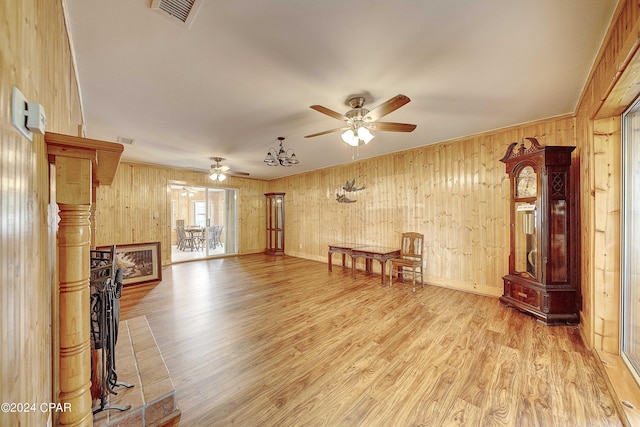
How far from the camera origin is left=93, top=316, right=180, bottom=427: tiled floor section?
4.90 feet

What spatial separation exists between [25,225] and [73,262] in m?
0.35

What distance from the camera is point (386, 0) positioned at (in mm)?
1504

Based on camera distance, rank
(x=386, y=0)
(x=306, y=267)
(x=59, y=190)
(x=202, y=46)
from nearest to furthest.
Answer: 1. (x=59, y=190)
2. (x=386, y=0)
3. (x=202, y=46)
4. (x=306, y=267)

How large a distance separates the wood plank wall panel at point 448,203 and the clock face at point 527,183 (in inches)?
16.2

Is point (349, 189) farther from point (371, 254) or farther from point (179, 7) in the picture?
point (179, 7)

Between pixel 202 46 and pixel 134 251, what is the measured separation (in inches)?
166

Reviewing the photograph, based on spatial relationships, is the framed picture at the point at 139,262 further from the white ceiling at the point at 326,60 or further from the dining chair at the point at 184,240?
the dining chair at the point at 184,240

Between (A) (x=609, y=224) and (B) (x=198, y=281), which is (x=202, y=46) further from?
(B) (x=198, y=281)

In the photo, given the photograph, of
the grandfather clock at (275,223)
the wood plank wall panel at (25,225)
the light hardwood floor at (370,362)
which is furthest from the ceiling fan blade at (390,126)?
the grandfather clock at (275,223)

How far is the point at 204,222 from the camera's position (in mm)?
9188

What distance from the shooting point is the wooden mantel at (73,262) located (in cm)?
104

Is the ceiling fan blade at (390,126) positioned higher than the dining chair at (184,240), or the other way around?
the ceiling fan blade at (390,126)

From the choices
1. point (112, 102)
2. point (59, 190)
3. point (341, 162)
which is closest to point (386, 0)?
point (59, 190)

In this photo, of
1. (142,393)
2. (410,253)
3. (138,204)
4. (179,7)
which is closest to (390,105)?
(179,7)
